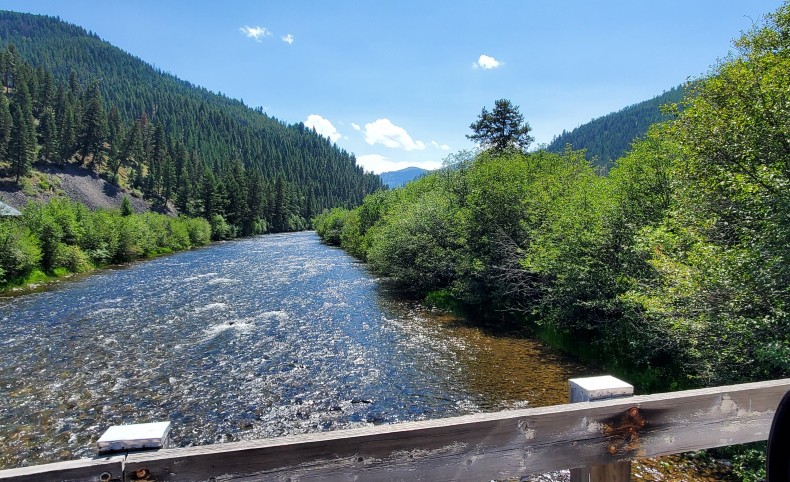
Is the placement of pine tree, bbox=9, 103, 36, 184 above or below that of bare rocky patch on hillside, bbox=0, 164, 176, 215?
above

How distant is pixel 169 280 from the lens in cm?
3538

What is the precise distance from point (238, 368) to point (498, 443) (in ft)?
52.6

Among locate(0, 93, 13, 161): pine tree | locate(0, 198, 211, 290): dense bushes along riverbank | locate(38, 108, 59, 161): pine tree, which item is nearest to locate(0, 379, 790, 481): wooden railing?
locate(0, 198, 211, 290): dense bushes along riverbank

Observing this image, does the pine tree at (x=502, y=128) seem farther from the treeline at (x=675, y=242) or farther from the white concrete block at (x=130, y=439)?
the white concrete block at (x=130, y=439)

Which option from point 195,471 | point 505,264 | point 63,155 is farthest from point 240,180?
point 195,471

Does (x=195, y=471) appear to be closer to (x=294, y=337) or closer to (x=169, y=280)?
(x=294, y=337)

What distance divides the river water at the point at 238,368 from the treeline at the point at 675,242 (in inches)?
109

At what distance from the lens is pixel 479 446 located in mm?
2230

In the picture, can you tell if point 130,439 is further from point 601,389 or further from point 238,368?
point 238,368

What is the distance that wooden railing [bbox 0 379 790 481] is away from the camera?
194cm

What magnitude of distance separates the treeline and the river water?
9.06 ft

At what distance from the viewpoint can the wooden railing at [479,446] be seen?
1.94 m

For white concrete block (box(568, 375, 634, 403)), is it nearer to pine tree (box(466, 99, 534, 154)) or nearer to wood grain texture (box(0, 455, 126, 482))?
wood grain texture (box(0, 455, 126, 482))

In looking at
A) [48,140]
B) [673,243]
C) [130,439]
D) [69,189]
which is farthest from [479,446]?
[48,140]
